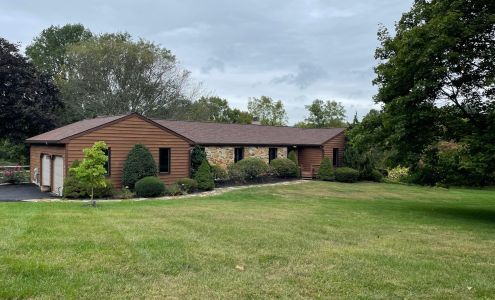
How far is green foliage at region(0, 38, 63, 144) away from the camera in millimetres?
31406

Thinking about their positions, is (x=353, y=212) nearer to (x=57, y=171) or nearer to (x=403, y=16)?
(x=403, y=16)

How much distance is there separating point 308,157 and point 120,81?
20986 mm

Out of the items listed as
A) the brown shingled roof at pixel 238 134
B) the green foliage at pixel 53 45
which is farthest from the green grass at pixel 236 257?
the green foliage at pixel 53 45

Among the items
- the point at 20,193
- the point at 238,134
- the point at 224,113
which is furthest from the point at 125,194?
the point at 224,113

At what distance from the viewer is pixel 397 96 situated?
17.0 meters

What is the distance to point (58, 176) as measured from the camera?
69.7 ft

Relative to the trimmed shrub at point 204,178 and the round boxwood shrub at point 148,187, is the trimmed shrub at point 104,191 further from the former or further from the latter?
the trimmed shrub at point 204,178

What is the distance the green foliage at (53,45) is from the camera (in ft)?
179

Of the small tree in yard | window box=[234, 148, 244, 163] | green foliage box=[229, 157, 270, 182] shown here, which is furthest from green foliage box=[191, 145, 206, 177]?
the small tree in yard

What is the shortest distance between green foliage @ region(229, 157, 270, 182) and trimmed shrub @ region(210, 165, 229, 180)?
475 millimetres

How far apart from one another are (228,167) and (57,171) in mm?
10173

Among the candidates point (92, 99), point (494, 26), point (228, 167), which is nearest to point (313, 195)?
Result: point (228, 167)

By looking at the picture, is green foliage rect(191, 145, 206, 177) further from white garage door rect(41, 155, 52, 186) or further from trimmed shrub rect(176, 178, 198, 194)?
white garage door rect(41, 155, 52, 186)

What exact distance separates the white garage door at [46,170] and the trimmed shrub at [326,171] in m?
18.9
